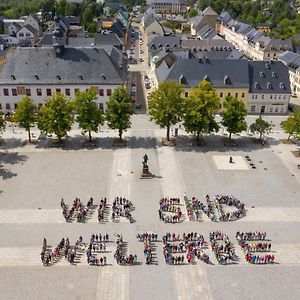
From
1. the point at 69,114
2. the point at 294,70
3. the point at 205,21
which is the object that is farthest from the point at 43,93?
the point at 205,21

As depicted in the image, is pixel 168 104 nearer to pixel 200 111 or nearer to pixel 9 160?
pixel 200 111

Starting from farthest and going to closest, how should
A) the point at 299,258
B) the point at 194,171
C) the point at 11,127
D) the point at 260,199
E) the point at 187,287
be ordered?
the point at 11,127
the point at 194,171
the point at 260,199
the point at 299,258
the point at 187,287

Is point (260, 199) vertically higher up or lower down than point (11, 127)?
lower down

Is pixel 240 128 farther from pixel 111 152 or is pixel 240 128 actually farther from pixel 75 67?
pixel 75 67

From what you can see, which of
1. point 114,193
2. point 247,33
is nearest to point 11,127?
point 114,193

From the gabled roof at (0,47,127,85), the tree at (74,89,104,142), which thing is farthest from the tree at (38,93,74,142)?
the gabled roof at (0,47,127,85)

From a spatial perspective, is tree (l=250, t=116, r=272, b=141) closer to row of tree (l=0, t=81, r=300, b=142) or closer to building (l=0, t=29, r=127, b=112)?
row of tree (l=0, t=81, r=300, b=142)

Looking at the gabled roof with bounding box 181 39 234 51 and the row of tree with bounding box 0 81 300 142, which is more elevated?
the gabled roof with bounding box 181 39 234 51
